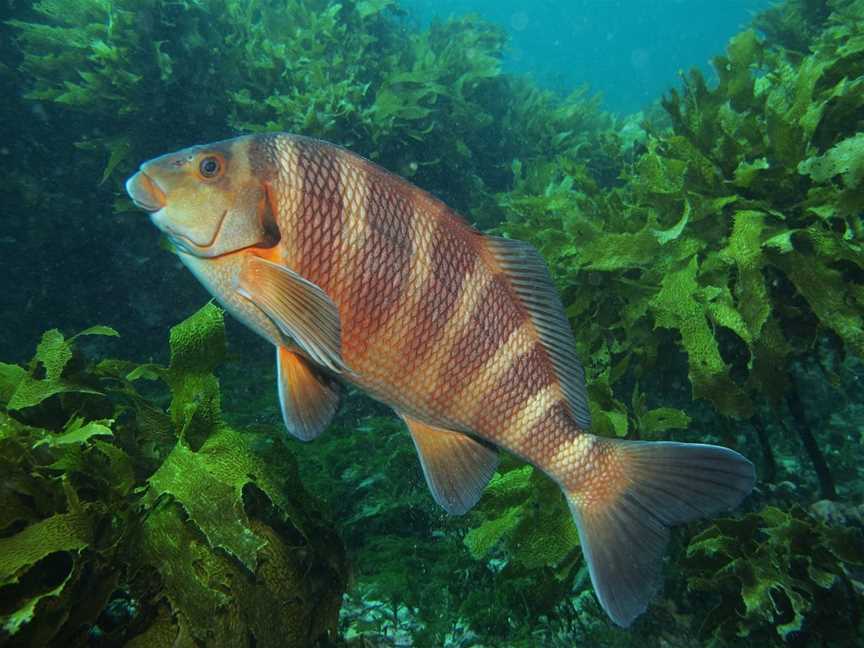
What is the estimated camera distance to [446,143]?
7.72 m

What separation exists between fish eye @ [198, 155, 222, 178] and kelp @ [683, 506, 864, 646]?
9.73 ft

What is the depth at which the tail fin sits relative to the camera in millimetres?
1889

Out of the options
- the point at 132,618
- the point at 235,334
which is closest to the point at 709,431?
the point at 132,618

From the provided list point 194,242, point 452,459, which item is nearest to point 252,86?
point 194,242

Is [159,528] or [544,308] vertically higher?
[544,308]

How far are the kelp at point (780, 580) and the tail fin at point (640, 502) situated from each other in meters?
1.06

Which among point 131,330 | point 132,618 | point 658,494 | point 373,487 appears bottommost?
point 131,330

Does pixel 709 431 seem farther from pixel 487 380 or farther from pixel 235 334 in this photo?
A: pixel 235 334

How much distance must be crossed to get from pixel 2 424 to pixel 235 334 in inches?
158

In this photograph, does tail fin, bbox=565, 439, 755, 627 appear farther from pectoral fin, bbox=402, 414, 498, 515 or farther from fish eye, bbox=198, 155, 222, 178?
fish eye, bbox=198, 155, 222, 178

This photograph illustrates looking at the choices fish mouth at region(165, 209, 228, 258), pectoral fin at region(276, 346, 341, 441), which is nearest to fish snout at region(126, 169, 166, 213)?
fish mouth at region(165, 209, 228, 258)

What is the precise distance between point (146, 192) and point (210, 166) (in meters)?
0.26

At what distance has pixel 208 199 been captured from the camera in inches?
78.0

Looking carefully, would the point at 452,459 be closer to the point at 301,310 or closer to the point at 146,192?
the point at 301,310
